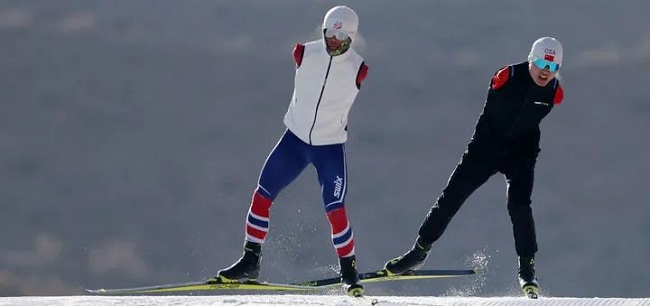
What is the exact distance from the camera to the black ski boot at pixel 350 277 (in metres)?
10.2

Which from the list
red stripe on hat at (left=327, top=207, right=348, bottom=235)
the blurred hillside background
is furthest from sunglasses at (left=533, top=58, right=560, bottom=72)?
the blurred hillside background

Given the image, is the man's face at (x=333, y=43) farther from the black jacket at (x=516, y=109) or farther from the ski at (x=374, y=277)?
the ski at (x=374, y=277)

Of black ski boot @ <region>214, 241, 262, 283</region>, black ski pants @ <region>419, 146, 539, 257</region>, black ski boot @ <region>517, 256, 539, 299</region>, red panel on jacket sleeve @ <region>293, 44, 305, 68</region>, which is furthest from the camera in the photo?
black ski boot @ <region>214, 241, 262, 283</region>

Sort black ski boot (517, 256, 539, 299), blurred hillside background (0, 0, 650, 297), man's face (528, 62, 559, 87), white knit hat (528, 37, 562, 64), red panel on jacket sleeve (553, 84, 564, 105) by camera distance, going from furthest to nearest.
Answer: blurred hillside background (0, 0, 650, 297), black ski boot (517, 256, 539, 299), red panel on jacket sleeve (553, 84, 564, 105), man's face (528, 62, 559, 87), white knit hat (528, 37, 562, 64)

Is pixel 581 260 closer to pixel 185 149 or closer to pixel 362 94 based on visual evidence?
pixel 362 94

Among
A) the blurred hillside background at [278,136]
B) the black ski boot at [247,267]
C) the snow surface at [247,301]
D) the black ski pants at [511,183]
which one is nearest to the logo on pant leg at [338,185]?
the snow surface at [247,301]

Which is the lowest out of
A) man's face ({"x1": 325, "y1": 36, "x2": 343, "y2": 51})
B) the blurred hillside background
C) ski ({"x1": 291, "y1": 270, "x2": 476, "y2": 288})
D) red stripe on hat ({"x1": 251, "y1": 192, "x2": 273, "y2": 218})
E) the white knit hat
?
ski ({"x1": 291, "y1": 270, "x2": 476, "y2": 288})

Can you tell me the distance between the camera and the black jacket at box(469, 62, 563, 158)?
9914 millimetres

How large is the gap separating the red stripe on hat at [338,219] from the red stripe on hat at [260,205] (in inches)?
18.8

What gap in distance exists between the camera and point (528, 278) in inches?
404

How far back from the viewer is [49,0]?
20.8 metres

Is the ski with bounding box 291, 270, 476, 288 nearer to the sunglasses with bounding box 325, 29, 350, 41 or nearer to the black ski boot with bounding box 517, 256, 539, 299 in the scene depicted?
the black ski boot with bounding box 517, 256, 539, 299

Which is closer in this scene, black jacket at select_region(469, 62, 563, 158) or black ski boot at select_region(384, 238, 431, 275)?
black jacket at select_region(469, 62, 563, 158)

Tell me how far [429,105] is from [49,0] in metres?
5.84
